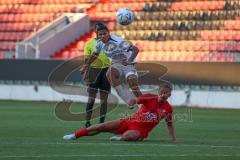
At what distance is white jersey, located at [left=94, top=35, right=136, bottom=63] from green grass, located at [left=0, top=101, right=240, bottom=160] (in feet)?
5.19

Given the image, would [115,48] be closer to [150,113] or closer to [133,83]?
[133,83]

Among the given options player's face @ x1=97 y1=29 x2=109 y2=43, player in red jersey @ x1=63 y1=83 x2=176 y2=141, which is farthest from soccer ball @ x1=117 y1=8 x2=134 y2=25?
player in red jersey @ x1=63 y1=83 x2=176 y2=141

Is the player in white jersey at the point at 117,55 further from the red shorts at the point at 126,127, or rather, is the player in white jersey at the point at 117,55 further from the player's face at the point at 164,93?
the player's face at the point at 164,93

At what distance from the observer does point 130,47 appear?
15.6 m

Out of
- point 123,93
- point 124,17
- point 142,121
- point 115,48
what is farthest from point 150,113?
point 123,93

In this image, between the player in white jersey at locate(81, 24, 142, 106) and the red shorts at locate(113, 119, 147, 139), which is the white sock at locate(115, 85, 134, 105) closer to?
the player in white jersey at locate(81, 24, 142, 106)

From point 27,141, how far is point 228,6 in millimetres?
22552

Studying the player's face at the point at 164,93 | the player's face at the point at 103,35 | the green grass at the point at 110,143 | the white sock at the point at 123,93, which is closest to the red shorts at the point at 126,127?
the green grass at the point at 110,143

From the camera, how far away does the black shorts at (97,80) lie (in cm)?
1606

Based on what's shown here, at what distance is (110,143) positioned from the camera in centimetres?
1206

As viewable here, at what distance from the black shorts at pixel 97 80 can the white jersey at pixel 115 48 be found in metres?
0.39

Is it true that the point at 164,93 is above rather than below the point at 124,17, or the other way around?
below

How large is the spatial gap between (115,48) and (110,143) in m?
3.85

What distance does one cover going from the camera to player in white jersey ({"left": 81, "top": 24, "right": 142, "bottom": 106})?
15.0 m
